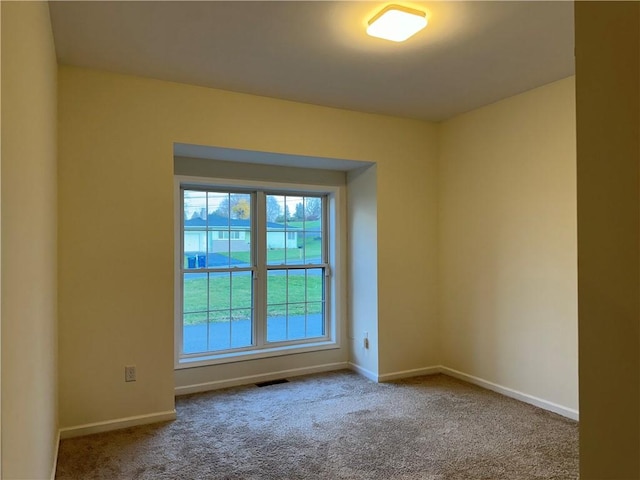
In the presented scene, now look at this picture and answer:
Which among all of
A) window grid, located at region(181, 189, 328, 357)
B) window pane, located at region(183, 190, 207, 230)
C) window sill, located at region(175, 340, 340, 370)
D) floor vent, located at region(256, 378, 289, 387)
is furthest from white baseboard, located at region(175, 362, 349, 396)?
window pane, located at region(183, 190, 207, 230)

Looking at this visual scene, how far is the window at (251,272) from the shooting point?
4.18 meters

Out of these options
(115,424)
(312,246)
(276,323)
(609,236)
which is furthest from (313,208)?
(609,236)

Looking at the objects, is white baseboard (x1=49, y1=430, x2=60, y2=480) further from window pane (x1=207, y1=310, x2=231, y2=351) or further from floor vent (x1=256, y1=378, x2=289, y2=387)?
floor vent (x1=256, y1=378, x2=289, y2=387)

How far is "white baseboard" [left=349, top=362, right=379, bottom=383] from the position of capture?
4289 mm

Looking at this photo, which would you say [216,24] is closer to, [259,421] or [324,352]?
[259,421]

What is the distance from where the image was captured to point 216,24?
2.52m

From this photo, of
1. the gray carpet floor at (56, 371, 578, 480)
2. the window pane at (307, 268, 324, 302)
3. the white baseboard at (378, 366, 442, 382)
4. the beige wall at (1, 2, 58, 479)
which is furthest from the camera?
the window pane at (307, 268, 324, 302)

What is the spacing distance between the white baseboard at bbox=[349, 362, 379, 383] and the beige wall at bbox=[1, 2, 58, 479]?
269 cm

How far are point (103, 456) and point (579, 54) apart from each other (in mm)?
3123

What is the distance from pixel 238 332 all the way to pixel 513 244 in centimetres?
264

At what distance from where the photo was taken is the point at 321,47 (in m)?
2.82

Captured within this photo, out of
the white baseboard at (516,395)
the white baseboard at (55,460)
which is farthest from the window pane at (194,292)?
the white baseboard at (516,395)

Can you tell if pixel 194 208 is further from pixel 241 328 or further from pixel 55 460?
pixel 55 460

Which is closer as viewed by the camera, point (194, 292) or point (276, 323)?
point (194, 292)
